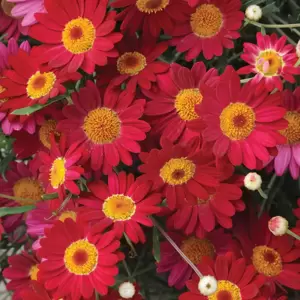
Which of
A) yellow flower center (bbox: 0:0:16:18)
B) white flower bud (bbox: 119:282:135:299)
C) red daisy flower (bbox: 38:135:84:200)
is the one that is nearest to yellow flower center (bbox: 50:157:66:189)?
red daisy flower (bbox: 38:135:84:200)

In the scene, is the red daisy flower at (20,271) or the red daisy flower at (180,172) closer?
the red daisy flower at (180,172)

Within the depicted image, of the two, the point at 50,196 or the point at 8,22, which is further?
the point at 8,22

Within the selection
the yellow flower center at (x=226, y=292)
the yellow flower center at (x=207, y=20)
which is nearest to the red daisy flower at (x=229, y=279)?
the yellow flower center at (x=226, y=292)

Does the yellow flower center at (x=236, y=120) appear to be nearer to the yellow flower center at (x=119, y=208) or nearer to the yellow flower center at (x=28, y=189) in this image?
the yellow flower center at (x=119, y=208)

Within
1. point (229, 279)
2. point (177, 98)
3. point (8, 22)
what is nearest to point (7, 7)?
point (8, 22)

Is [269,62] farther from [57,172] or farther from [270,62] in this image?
[57,172]

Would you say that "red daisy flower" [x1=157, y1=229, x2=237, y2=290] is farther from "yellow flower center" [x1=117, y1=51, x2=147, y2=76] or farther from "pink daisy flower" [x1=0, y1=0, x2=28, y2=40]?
"pink daisy flower" [x1=0, y1=0, x2=28, y2=40]
